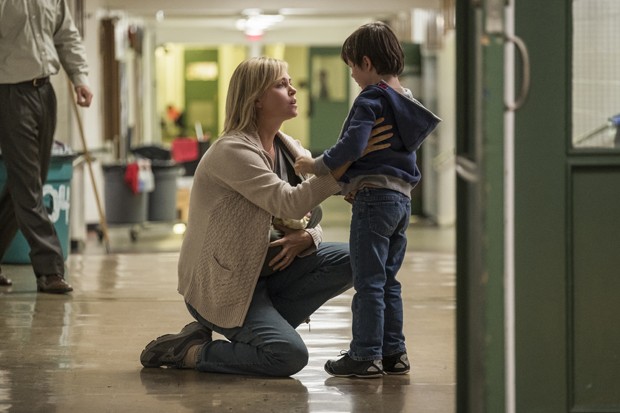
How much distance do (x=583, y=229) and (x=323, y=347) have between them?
68.0 inches

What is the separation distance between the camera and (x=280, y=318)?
4.05 metres

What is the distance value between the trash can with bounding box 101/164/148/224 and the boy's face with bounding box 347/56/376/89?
6.07 metres

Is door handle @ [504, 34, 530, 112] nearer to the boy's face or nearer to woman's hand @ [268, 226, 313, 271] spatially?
the boy's face

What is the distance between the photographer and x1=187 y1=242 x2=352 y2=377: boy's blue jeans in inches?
155

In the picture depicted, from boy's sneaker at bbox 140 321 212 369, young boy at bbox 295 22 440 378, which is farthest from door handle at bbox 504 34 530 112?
boy's sneaker at bbox 140 321 212 369

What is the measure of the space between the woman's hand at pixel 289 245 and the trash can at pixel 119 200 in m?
5.77

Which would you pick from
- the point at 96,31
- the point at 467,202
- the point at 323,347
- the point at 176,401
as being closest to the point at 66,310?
the point at 323,347

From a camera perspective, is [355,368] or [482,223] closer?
[482,223]

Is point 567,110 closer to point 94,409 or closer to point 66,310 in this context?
point 94,409

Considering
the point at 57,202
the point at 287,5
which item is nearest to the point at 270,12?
the point at 287,5

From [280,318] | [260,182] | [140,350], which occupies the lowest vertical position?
[140,350]

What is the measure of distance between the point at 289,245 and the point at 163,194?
650 cm

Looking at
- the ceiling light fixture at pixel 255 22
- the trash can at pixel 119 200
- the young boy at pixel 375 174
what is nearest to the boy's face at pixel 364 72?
the young boy at pixel 375 174

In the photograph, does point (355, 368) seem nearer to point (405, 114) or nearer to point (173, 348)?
point (173, 348)
